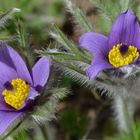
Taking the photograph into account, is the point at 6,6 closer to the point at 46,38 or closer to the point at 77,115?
the point at 46,38

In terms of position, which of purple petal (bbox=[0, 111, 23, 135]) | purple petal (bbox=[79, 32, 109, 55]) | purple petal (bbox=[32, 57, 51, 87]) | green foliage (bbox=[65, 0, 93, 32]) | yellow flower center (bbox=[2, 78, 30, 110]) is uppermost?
green foliage (bbox=[65, 0, 93, 32])

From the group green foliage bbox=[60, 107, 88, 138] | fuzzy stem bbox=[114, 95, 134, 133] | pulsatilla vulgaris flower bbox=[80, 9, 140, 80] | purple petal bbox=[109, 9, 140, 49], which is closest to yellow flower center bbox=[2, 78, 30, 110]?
pulsatilla vulgaris flower bbox=[80, 9, 140, 80]

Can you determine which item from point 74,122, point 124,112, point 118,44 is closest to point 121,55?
point 118,44

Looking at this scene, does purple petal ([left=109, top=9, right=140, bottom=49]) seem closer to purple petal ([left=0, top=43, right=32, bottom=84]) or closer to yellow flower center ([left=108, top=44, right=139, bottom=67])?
yellow flower center ([left=108, top=44, right=139, bottom=67])

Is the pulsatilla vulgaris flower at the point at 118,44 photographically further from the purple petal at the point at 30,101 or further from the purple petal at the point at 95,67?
the purple petal at the point at 30,101

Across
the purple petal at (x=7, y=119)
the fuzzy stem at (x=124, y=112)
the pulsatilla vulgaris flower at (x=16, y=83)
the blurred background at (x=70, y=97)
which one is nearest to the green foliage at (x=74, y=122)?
the blurred background at (x=70, y=97)

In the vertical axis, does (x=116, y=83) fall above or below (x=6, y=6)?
below

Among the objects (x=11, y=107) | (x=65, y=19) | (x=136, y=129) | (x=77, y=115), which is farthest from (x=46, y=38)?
(x=11, y=107)

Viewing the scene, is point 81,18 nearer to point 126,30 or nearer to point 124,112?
point 126,30
